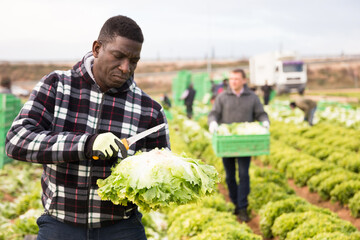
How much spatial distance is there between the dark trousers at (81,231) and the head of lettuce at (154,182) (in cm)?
27

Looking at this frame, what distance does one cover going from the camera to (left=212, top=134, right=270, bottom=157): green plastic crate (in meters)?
5.74

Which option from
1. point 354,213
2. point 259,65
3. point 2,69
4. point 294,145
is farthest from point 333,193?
point 2,69

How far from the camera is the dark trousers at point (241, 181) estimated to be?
5828mm

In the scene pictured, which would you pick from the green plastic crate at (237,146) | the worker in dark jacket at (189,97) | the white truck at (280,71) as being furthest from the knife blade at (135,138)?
the white truck at (280,71)

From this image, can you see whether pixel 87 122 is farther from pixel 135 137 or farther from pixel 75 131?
pixel 135 137

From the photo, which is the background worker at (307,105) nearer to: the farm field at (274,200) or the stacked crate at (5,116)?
the farm field at (274,200)

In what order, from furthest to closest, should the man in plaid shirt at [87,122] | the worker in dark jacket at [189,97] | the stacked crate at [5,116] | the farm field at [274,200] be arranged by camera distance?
the worker in dark jacket at [189,97] → the stacked crate at [5,116] → the farm field at [274,200] → the man in plaid shirt at [87,122]

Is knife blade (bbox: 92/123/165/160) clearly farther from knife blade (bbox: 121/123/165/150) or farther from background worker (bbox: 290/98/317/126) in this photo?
background worker (bbox: 290/98/317/126)

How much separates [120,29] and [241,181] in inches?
164

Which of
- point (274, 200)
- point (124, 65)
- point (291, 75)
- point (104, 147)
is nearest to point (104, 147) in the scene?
point (104, 147)

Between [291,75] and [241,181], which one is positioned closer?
[241,181]

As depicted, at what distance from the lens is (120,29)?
2.14 metres

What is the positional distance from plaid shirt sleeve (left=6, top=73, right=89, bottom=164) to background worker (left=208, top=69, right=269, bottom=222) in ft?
13.2

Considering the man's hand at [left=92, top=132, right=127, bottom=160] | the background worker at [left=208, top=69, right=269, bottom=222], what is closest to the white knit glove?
the man's hand at [left=92, top=132, right=127, bottom=160]
